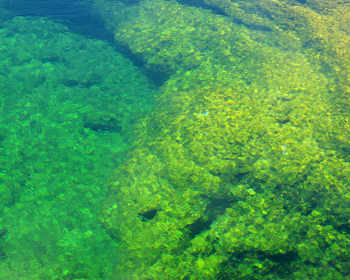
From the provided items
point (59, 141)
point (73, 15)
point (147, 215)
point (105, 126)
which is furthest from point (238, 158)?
point (73, 15)

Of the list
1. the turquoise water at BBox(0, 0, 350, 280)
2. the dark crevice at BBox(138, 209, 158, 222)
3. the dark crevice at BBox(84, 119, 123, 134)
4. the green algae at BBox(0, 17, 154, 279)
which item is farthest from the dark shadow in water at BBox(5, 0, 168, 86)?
the dark crevice at BBox(138, 209, 158, 222)

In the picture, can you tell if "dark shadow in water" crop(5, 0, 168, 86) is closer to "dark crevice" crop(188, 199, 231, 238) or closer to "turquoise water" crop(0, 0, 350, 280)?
"turquoise water" crop(0, 0, 350, 280)

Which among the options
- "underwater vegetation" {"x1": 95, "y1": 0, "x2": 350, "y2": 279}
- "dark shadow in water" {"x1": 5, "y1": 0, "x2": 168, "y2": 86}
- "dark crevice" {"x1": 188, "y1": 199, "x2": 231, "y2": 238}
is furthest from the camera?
"dark shadow in water" {"x1": 5, "y1": 0, "x2": 168, "y2": 86}

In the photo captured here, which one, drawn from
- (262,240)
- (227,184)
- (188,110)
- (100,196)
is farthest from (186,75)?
(262,240)

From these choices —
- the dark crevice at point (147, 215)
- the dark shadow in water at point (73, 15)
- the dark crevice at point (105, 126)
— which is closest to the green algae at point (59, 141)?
the dark crevice at point (105, 126)

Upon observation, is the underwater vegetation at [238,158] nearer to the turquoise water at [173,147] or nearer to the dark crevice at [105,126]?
the turquoise water at [173,147]

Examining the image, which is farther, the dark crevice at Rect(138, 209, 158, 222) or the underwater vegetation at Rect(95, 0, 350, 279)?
the dark crevice at Rect(138, 209, 158, 222)
